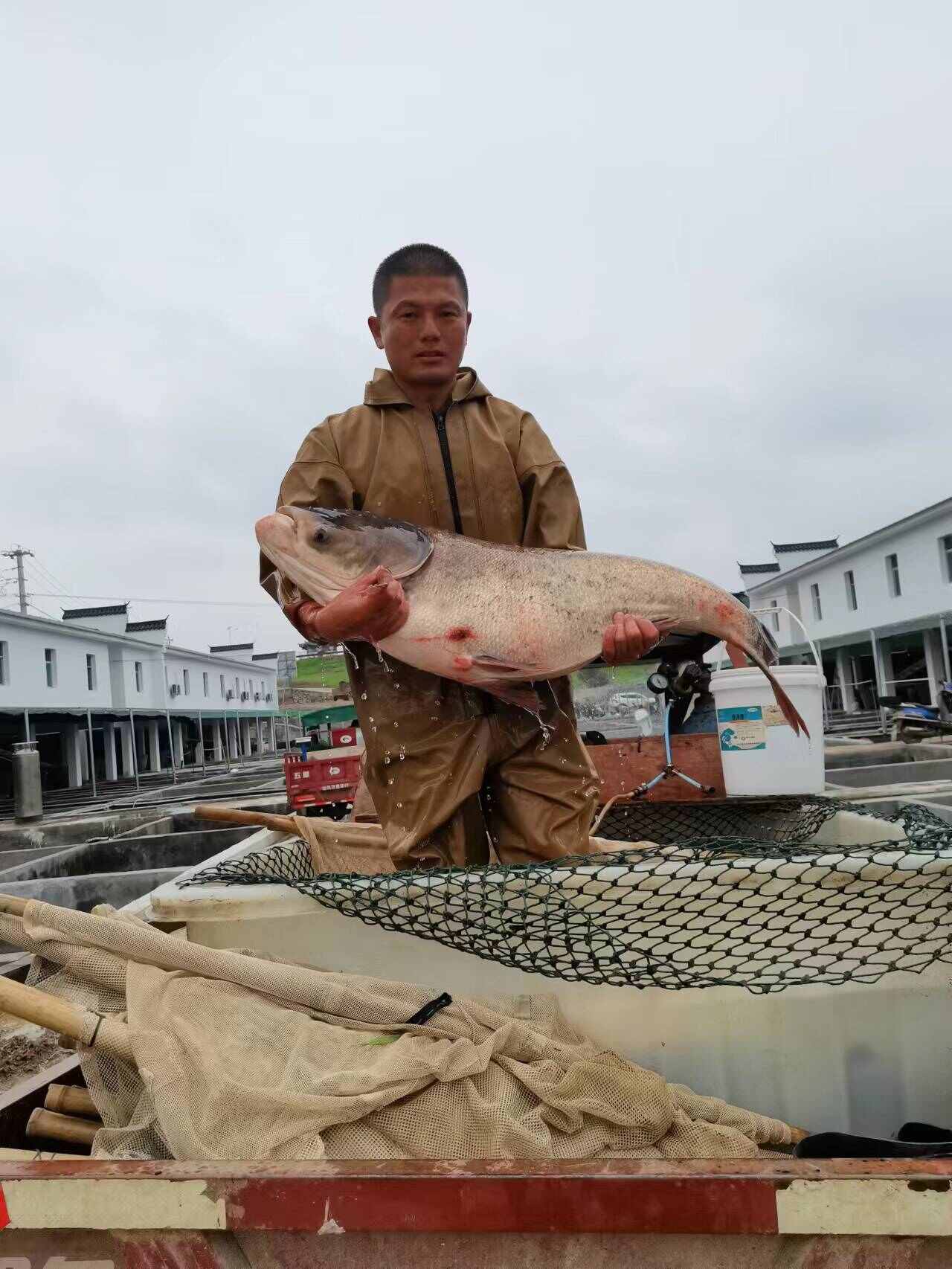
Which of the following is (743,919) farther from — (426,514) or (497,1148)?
(426,514)

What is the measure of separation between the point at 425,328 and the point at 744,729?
9.72 ft

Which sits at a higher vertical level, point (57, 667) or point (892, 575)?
point (892, 575)

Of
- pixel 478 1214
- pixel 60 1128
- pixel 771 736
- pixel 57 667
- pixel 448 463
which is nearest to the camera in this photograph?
pixel 478 1214

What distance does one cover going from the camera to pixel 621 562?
3324 millimetres

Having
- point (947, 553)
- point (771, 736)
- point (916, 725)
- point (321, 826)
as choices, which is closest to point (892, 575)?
point (947, 553)

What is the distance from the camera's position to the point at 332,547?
122 inches

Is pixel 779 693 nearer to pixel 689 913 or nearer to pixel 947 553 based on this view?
pixel 689 913

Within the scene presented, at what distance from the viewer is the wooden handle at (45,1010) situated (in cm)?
192

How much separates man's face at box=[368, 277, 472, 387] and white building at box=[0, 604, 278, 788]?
83.8 ft

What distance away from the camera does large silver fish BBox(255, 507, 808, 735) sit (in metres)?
3.05

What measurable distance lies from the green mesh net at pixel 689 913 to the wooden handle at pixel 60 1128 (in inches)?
32.3

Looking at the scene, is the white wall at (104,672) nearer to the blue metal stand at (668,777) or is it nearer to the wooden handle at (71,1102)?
the blue metal stand at (668,777)

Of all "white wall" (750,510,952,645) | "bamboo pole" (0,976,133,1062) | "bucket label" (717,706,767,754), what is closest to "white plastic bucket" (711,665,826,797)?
"bucket label" (717,706,767,754)

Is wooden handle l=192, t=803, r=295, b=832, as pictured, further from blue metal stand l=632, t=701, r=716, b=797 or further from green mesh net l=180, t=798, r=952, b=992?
blue metal stand l=632, t=701, r=716, b=797
